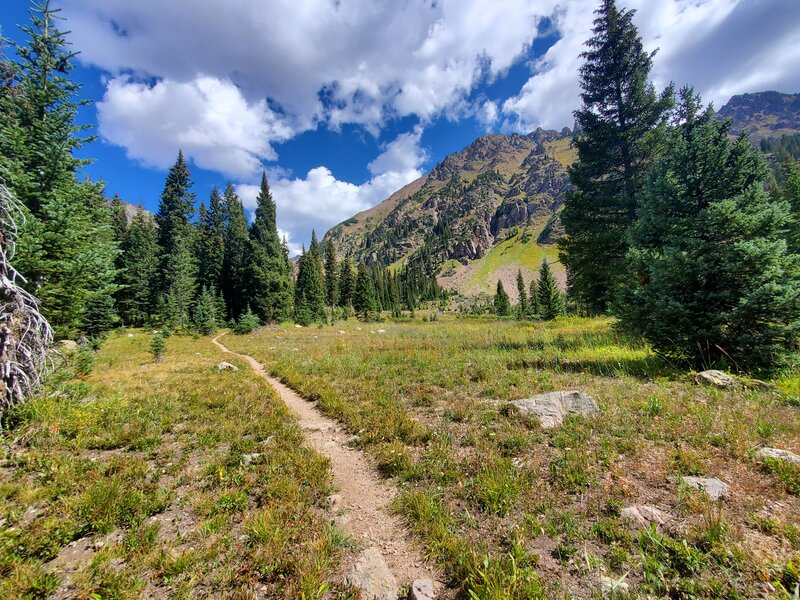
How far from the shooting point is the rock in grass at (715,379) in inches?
271

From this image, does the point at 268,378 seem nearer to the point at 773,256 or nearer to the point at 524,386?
the point at 524,386

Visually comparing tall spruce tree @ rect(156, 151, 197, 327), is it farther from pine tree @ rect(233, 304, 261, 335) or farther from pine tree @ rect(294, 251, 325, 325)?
pine tree @ rect(294, 251, 325, 325)

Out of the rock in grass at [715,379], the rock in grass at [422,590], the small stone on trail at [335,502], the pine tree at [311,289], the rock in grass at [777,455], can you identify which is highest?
the pine tree at [311,289]

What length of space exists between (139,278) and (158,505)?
2007 inches

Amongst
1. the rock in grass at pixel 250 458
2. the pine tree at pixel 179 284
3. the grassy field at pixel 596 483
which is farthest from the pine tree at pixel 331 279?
the rock in grass at pixel 250 458

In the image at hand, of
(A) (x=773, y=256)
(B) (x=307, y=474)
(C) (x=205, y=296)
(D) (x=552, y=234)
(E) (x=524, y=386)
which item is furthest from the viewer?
(D) (x=552, y=234)

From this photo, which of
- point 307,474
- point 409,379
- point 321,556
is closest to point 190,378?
point 409,379

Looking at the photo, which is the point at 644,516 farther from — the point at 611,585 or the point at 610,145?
the point at 610,145

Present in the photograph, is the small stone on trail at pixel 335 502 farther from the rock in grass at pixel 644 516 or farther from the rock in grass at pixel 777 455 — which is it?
the rock in grass at pixel 777 455

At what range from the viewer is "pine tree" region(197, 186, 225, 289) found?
49.8 m

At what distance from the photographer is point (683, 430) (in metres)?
5.15

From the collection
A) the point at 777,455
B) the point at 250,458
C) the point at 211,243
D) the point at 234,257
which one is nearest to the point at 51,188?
the point at 250,458

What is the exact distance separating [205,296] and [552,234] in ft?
565

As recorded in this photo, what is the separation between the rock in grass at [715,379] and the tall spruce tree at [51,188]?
1815cm
